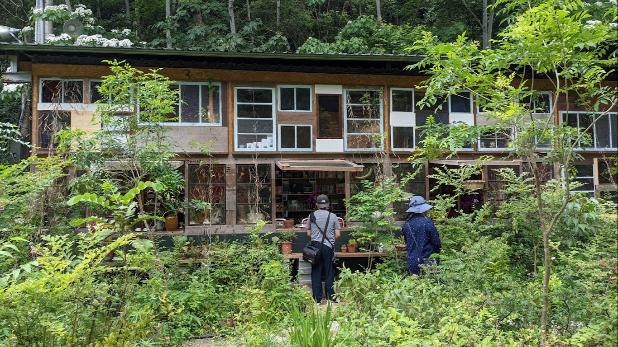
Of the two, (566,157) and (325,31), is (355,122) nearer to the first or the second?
(566,157)

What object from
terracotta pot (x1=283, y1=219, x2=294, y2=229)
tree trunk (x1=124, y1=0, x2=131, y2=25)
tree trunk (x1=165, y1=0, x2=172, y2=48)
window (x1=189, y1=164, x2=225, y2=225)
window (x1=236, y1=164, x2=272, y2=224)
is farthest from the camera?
tree trunk (x1=124, y1=0, x2=131, y2=25)

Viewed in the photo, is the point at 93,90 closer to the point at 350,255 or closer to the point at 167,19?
the point at 350,255

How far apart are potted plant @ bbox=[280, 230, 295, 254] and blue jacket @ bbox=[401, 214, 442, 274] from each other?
3.48m

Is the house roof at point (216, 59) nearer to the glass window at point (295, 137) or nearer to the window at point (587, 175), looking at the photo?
the glass window at point (295, 137)

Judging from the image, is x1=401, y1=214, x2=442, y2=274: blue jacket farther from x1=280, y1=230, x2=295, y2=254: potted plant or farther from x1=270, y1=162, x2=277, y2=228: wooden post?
x1=270, y1=162, x2=277, y2=228: wooden post

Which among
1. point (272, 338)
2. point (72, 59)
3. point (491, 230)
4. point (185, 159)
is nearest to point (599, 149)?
point (491, 230)

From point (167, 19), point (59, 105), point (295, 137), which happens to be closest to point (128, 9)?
point (167, 19)

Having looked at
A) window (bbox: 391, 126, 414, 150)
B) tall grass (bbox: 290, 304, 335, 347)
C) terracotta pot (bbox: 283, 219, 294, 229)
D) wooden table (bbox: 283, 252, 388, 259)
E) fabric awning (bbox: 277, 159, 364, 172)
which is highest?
window (bbox: 391, 126, 414, 150)

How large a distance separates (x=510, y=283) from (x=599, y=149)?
27.1 ft

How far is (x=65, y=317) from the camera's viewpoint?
3.83 m

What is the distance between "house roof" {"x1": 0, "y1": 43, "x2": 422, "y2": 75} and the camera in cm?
910

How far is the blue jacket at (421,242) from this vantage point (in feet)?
19.9

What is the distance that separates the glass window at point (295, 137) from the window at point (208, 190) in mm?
1389

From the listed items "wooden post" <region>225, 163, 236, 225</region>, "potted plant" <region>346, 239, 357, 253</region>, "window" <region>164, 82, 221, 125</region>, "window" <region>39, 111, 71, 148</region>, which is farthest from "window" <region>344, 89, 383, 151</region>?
"window" <region>39, 111, 71, 148</region>
